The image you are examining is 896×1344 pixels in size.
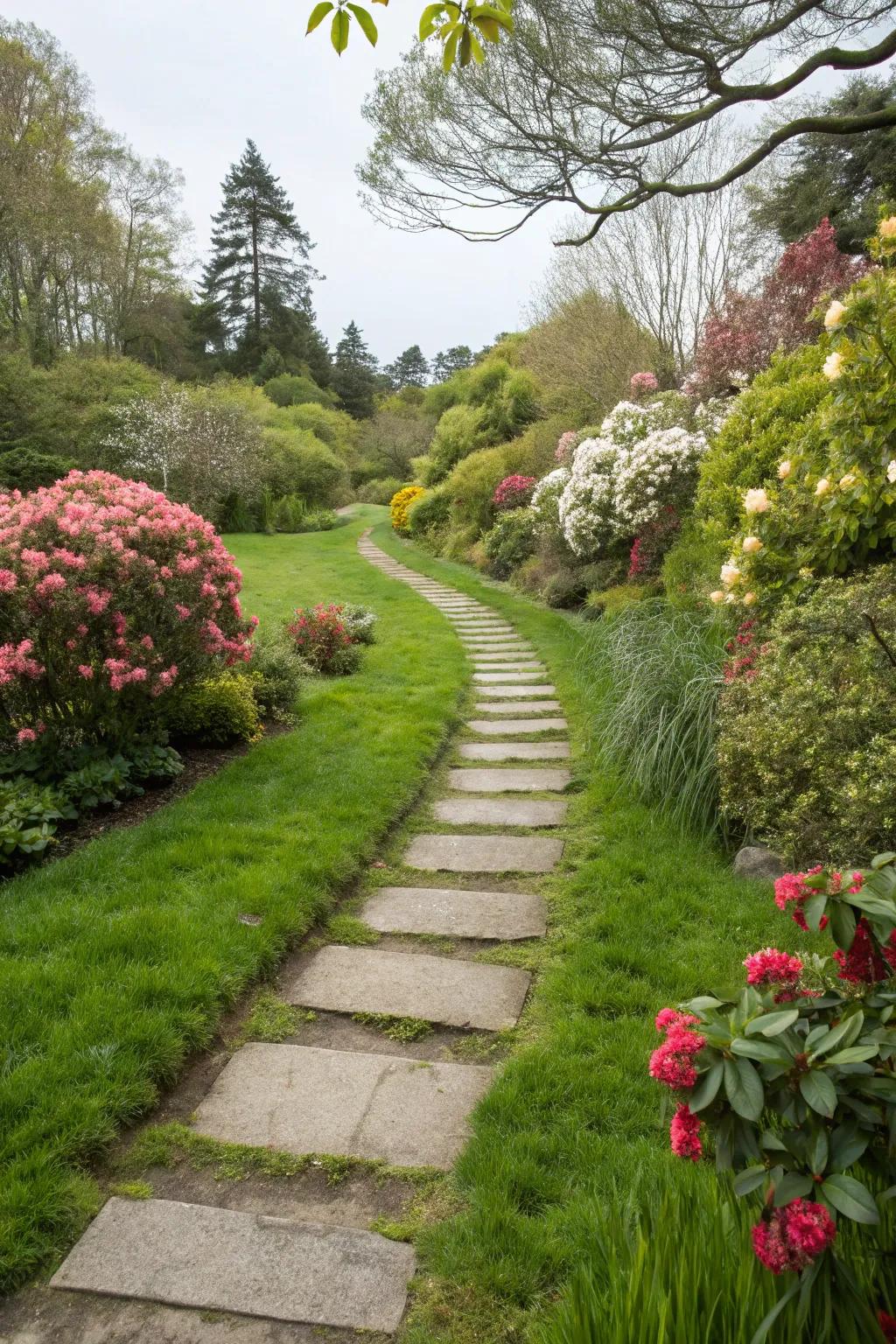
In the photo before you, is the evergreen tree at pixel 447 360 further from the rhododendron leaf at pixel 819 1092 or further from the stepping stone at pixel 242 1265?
the rhododendron leaf at pixel 819 1092

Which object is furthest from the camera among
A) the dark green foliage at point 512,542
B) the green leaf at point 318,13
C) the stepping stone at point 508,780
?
the dark green foliage at point 512,542

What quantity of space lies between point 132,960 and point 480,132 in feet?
29.7

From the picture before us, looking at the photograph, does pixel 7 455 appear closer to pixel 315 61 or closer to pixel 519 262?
pixel 519 262

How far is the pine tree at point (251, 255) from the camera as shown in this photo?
131ft

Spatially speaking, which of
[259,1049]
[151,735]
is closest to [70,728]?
[151,735]

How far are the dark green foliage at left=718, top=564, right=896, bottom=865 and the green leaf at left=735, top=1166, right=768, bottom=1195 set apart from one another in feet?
6.59

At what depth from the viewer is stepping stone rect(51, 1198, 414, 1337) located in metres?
1.67

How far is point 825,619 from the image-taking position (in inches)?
136

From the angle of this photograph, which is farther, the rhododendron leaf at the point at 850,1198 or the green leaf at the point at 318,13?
the green leaf at the point at 318,13

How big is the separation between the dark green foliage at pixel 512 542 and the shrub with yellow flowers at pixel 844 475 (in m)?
8.45

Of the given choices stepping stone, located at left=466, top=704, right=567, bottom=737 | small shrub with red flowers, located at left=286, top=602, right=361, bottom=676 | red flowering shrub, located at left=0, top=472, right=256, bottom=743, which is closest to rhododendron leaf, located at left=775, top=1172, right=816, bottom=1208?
red flowering shrub, located at left=0, top=472, right=256, bottom=743

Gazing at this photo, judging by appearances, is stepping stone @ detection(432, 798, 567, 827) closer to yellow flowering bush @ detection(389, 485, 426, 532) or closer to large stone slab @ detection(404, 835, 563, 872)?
large stone slab @ detection(404, 835, 563, 872)

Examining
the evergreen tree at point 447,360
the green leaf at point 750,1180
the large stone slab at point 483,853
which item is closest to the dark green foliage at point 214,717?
the large stone slab at point 483,853

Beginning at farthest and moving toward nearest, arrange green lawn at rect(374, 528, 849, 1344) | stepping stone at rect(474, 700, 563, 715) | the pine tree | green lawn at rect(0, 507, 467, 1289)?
1. the pine tree
2. stepping stone at rect(474, 700, 563, 715)
3. green lawn at rect(0, 507, 467, 1289)
4. green lawn at rect(374, 528, 849, 1344)
